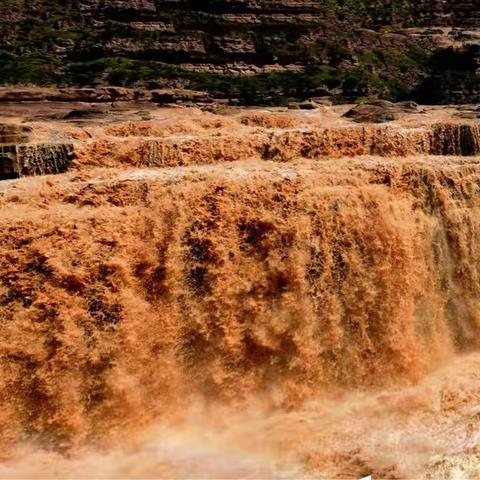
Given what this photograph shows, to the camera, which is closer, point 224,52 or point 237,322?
point 237,322

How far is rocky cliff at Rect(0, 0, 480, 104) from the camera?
43.3 meters

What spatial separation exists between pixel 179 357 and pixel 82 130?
815cm

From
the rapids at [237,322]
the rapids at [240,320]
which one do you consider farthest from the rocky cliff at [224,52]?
the rapids at [237,322]

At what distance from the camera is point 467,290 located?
13.4 m

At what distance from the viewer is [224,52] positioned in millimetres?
47688

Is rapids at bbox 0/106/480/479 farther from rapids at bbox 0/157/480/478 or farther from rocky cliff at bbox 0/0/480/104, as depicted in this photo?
rocky cliff at bbox 0/0/480/104

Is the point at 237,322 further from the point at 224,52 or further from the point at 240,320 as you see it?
the point at 224,52

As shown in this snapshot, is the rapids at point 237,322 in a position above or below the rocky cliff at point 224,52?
below

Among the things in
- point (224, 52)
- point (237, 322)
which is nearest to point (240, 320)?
point (237, 322)

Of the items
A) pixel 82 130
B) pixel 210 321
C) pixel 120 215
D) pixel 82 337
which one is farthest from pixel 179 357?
pixel 82 130

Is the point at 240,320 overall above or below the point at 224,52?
below

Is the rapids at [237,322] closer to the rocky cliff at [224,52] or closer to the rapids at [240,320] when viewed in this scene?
the rapids at [240,320]

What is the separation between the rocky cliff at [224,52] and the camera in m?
43.3

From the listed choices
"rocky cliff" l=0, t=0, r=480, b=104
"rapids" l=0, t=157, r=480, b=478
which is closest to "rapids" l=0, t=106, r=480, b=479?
"rapids" l=0, t=157, r=480, b=478
